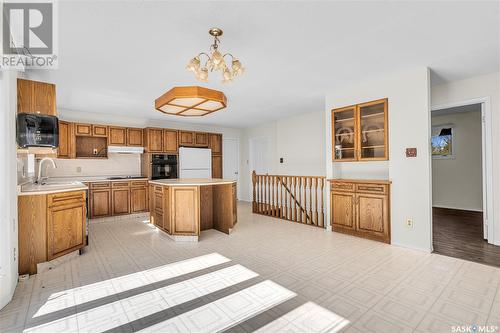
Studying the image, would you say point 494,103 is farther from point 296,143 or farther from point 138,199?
point 138,199

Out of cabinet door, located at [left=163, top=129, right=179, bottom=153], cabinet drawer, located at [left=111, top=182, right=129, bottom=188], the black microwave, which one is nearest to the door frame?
the black microwave

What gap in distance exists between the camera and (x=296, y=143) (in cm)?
667

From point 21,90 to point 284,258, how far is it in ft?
12.3

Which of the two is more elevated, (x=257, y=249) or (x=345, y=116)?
(x=345, y=116)

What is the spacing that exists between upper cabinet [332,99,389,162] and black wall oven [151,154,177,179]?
13.4 ft

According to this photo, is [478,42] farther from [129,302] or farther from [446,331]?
[129,302]

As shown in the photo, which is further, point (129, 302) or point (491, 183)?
point (491, 183)

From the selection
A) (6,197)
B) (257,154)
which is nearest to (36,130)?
(6,197)

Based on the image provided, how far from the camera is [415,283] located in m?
2.39

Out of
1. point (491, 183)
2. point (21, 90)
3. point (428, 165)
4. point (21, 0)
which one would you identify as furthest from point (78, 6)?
point (491, 183)

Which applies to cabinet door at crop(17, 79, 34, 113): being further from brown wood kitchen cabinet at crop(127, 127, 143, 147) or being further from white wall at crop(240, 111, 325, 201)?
white wall at crop(240, 111, 325, 201)

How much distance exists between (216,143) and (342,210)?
445 cm

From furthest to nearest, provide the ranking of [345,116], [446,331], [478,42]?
[345,116] → [478,42] → [446,331]

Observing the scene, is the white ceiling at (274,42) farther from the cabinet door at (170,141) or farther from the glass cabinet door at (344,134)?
the cabinet door at (170,141)
